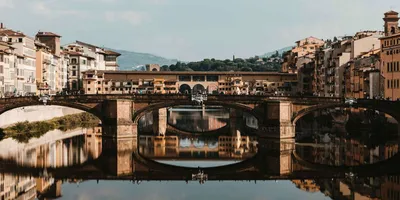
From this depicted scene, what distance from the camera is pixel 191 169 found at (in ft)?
162

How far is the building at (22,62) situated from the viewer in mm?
84062

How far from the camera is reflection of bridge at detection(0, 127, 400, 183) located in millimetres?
45250

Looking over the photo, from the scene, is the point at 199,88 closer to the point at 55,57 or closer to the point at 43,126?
the point at 55,57

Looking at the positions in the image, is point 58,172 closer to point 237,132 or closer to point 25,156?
point 25,156

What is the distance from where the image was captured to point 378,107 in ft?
212

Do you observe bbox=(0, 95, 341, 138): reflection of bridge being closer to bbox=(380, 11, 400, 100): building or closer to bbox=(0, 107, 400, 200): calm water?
bbox=(0, 107, 400, 200): calm water

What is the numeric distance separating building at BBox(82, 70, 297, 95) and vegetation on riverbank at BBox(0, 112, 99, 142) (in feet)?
79.1

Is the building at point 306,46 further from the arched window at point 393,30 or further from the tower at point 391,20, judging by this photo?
the arched window at point 393,30

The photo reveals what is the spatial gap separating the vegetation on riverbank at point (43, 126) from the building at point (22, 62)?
6.02 m

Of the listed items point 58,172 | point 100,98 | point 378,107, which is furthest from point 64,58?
point 58,172

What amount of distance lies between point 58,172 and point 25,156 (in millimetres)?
7351

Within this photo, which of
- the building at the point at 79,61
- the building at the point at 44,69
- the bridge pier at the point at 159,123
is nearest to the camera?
the bridge pier at the point at 159,123

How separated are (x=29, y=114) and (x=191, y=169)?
3036cm

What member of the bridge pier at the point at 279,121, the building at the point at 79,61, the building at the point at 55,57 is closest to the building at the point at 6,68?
the building at the point at 55,57
